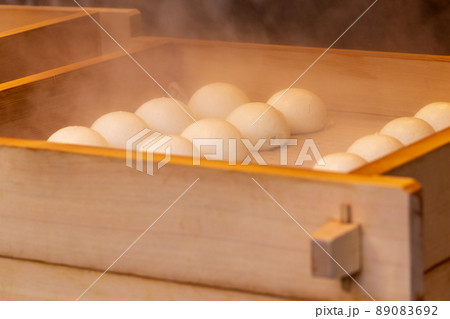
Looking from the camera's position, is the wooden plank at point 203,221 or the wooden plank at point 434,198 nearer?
the wooden plank at point 203,221

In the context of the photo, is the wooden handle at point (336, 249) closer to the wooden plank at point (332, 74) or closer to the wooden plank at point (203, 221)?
the wooden plank at point (203, 221)

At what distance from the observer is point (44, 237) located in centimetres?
116

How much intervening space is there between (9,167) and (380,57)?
92 centimetres

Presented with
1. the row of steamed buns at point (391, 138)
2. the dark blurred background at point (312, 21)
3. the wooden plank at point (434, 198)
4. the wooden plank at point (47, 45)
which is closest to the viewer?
the wooden plank at point (434, 198)

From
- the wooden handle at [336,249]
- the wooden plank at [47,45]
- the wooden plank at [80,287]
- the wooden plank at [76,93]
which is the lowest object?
the wooden plank at [80,287]

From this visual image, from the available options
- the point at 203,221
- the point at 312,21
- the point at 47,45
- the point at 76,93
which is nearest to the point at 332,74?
the point at 76,93

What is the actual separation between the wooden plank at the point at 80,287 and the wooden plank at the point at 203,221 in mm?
14

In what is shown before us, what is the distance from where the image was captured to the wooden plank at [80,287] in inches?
42.4

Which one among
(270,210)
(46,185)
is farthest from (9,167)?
(270,210)

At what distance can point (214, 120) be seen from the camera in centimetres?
147

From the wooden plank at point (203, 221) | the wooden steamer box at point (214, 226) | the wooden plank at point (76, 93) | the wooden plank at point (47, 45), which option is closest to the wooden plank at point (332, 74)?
the wooden plank at point (76, 93)

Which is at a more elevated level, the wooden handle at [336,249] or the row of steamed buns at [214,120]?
the row of steamed buns at [214,120]

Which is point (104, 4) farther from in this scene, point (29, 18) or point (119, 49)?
point (119, 49)

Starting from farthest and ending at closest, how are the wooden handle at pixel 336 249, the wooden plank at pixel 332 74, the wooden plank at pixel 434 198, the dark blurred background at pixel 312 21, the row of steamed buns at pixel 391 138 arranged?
the dark blurred background at pixel 312 21, the wooden plank at pixel 332 74, the row of steamed buns at pixel 391 138, the wooden plank at pixel 434 198, the wooden handle at pixel 336 249
